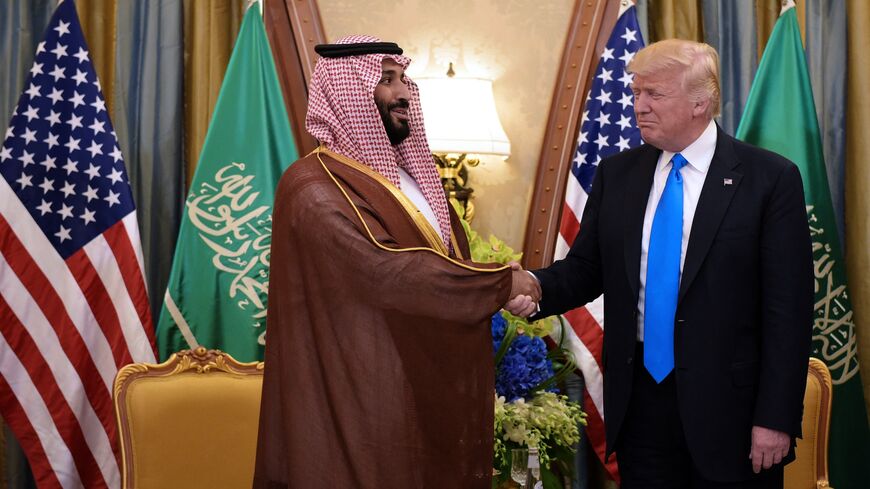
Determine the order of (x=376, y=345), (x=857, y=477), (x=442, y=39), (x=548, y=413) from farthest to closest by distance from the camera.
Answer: (x=442, y=39), (x=857, y=477), (x=548, y=413), (x=376, y=345)

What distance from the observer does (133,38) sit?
421 centimetres

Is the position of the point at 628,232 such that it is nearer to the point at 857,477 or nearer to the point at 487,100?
the point at 487,100

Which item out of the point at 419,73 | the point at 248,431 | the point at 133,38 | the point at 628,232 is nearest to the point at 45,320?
the point at 248,431

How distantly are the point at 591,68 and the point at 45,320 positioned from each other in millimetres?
2473

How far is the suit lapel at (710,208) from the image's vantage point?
103 inches

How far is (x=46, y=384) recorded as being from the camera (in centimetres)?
375

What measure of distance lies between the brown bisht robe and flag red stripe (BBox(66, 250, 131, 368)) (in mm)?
1513

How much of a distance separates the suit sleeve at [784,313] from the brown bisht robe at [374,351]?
2.30 ft

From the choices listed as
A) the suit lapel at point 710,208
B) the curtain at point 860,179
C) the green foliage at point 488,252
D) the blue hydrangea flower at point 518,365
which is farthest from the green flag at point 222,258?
the curtain at point 860,179

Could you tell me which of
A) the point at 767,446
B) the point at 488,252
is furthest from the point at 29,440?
the point at 767,446

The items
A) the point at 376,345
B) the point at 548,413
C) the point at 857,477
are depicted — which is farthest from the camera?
the point at 857,477

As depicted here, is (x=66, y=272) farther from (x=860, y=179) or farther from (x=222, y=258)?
(x=860, y=179)

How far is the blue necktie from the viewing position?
2.66 meters

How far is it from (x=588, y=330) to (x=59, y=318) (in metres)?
2.07
